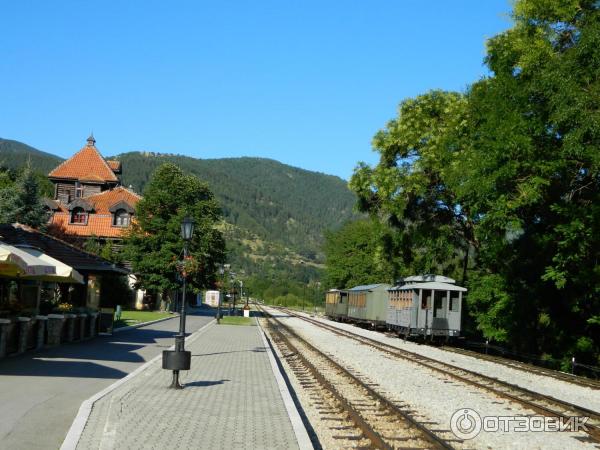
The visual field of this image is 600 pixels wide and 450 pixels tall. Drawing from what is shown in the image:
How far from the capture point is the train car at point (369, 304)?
4497 centimetres

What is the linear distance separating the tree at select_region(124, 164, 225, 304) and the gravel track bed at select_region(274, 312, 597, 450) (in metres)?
33.3

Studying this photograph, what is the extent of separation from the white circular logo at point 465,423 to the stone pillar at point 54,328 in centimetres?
1289

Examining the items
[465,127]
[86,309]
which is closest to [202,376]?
[86,309]

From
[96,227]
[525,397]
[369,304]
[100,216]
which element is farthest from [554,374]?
[100,216]

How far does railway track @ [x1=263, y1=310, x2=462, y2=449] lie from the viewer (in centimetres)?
984

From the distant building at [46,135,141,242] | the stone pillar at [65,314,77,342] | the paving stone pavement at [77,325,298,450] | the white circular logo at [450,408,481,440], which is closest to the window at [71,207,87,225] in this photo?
the distant building at [46,135,141,242]

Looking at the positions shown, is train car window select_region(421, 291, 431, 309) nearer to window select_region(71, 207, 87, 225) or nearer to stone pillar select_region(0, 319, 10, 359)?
stone pillar select_region(0, 319, 10, 359)

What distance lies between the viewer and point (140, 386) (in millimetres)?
13680

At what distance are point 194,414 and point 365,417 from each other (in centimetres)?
293

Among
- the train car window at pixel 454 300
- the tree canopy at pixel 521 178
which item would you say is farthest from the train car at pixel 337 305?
the train car window at pixel 454 300

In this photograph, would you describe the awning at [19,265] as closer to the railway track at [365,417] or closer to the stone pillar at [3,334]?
the stone pillar at [3,334]

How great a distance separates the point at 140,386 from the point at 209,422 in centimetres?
406

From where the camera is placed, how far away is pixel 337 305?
67250 mm

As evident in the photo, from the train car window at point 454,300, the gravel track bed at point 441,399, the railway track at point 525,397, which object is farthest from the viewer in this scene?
the train car window at point 454,300
